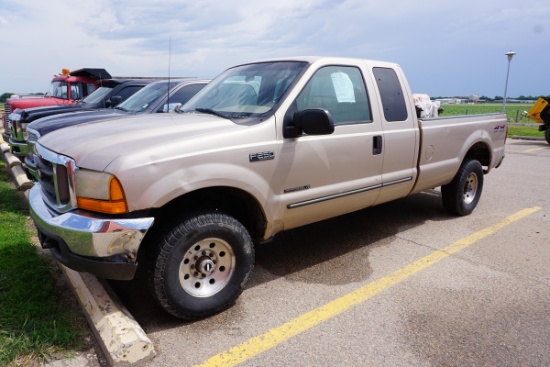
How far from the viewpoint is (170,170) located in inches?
104

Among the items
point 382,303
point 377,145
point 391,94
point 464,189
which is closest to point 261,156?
point 377,145

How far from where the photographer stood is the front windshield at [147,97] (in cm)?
657

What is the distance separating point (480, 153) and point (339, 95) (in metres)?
3.04

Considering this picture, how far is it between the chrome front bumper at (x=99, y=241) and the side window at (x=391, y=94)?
104 inches

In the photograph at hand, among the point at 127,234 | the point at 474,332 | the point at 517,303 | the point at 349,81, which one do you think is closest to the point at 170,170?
the point at 127,234

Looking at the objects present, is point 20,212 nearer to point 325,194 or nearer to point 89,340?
point 89,340

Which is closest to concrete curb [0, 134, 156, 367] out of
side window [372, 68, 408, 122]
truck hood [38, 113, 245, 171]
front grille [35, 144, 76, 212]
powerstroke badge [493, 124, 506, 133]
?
front grille [35, 144, 76, 212]

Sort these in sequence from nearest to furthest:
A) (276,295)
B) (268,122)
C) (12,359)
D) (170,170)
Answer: (12,359), (170,170), (268,122), (276,295)

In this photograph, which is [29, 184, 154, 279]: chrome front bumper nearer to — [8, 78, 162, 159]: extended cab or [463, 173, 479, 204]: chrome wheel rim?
[8, 78, 162, 159]: extended cab

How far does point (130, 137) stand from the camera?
284 cm

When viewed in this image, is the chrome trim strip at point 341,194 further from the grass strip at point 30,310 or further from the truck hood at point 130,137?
the grass strip at point 30,310

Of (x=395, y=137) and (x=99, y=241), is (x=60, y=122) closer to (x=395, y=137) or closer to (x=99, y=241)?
(x=99, y=241)

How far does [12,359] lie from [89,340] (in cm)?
43

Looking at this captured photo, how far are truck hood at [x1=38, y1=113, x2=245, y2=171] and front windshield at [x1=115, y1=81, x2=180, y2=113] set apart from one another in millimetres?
3226
